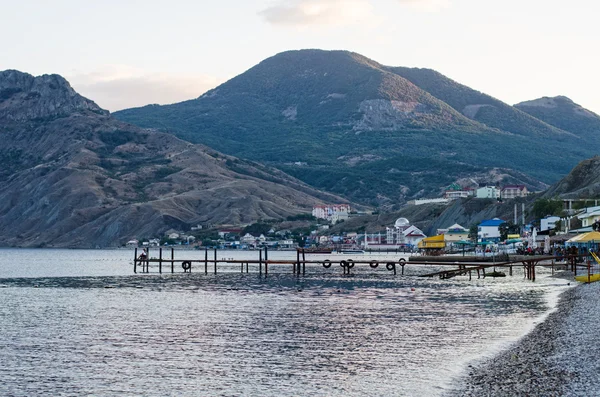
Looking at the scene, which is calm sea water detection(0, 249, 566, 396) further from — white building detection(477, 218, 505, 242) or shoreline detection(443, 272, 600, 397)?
white building detection(477, 218, 505, 242)

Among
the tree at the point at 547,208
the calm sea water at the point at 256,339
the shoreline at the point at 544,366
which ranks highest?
the tree at the point at 547,208

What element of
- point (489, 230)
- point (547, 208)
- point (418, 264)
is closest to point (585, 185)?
point (489, 230)

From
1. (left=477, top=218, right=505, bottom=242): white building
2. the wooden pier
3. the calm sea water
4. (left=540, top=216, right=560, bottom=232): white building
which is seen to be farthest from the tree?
the calm sea water

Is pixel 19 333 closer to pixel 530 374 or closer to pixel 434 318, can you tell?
pixel 434 318

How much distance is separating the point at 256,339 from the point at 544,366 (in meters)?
17.0

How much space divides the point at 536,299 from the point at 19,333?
3673 centimetres

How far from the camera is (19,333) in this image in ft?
148

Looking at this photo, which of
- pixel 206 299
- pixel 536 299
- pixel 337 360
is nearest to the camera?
pixel 337 360

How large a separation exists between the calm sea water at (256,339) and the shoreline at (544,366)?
3.66ft

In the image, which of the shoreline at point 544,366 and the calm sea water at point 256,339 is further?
the calm sea water at point 256,339

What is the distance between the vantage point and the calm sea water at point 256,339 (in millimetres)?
29922

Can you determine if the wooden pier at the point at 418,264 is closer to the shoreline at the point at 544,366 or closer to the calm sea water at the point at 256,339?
the calm sea water at the point at 256,339

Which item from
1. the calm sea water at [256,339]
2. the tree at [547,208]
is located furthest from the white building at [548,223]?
the calm sea water at [256,339]

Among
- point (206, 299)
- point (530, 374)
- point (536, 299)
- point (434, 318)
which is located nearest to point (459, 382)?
point (530, 374)
